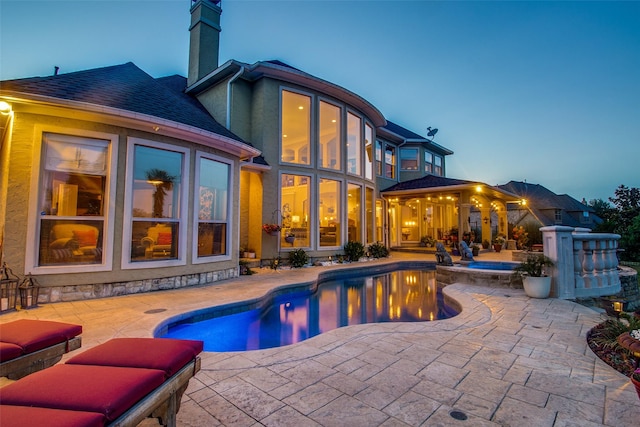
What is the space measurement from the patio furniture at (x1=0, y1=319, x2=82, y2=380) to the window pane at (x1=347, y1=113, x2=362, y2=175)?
1083 cm

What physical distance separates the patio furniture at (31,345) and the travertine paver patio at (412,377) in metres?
0.80

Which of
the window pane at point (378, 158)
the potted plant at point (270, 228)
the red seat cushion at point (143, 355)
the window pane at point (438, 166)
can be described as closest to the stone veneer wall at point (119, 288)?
the potted plant at point (270, 228)

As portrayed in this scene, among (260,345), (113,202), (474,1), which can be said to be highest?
(474,1)

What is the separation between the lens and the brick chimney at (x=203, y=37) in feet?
35.4

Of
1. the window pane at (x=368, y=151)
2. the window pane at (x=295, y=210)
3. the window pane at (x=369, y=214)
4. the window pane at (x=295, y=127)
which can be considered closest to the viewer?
the window pane at (x=295, y=210)

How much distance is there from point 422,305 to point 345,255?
17.2 feet

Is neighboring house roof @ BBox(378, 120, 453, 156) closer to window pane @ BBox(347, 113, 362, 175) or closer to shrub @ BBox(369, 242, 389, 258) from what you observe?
window pane @ BBox(347, 113, 362, 175)

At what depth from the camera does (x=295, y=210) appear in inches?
455

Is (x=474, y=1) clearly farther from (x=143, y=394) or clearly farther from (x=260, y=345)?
(x=143, y=394)

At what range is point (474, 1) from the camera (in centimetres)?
1257

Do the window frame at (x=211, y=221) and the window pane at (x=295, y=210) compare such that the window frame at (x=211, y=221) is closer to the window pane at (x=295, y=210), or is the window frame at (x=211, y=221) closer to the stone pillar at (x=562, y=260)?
the window pane at (x=295, y=210)

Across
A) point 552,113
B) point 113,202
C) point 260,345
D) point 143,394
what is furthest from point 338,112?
point 552,113

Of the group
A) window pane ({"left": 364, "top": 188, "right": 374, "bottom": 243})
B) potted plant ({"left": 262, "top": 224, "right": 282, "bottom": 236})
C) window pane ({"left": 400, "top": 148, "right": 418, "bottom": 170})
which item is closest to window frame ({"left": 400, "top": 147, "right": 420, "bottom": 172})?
window pane ({"left": 400, "top": 148, "right": 418, "bottom": 170})

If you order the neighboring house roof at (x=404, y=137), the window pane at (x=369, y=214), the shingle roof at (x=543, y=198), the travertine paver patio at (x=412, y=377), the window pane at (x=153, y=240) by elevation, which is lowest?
the travertine paver patio at (x=412, y=377)
